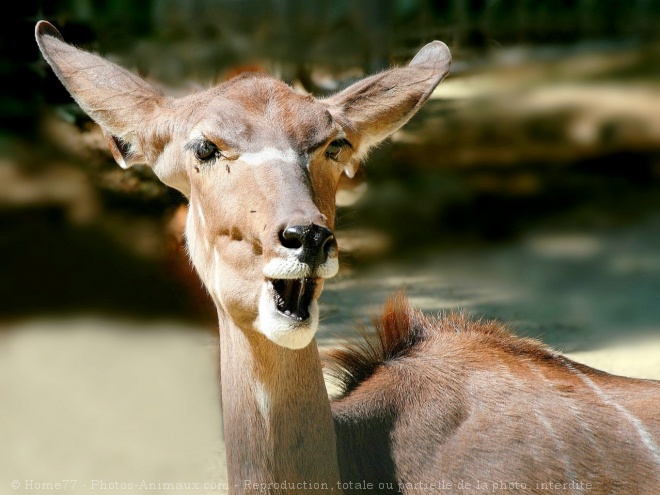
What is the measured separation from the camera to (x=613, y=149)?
7.55 m

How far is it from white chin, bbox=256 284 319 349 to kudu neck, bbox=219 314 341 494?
0.69ft

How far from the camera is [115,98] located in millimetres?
2854

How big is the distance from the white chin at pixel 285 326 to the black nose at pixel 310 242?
0.52 ft

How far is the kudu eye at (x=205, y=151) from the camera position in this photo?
256 cm

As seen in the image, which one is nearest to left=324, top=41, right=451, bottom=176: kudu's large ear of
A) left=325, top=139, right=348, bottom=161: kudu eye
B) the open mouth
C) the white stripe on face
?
left=325, top=139, right=348, bottom=161: kudu eye

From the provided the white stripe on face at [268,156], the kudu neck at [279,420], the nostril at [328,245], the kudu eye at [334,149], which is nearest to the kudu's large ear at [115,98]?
the white stripe on face at [268,156]

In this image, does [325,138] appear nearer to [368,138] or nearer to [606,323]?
[368,138]

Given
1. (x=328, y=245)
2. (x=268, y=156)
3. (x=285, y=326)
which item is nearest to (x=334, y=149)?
(x=268, y=156)

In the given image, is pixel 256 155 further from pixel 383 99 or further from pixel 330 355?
pixel 330 355

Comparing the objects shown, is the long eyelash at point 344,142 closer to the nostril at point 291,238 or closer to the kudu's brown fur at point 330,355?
the kudu's brown fur at point 330,355

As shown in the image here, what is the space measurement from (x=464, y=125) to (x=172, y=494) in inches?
170

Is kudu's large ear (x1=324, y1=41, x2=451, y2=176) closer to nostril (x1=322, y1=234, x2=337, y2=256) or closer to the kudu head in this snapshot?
the kudu head

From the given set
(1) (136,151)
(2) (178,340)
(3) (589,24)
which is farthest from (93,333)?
(3) (589,24)

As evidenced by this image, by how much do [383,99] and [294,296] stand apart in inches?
36.5
